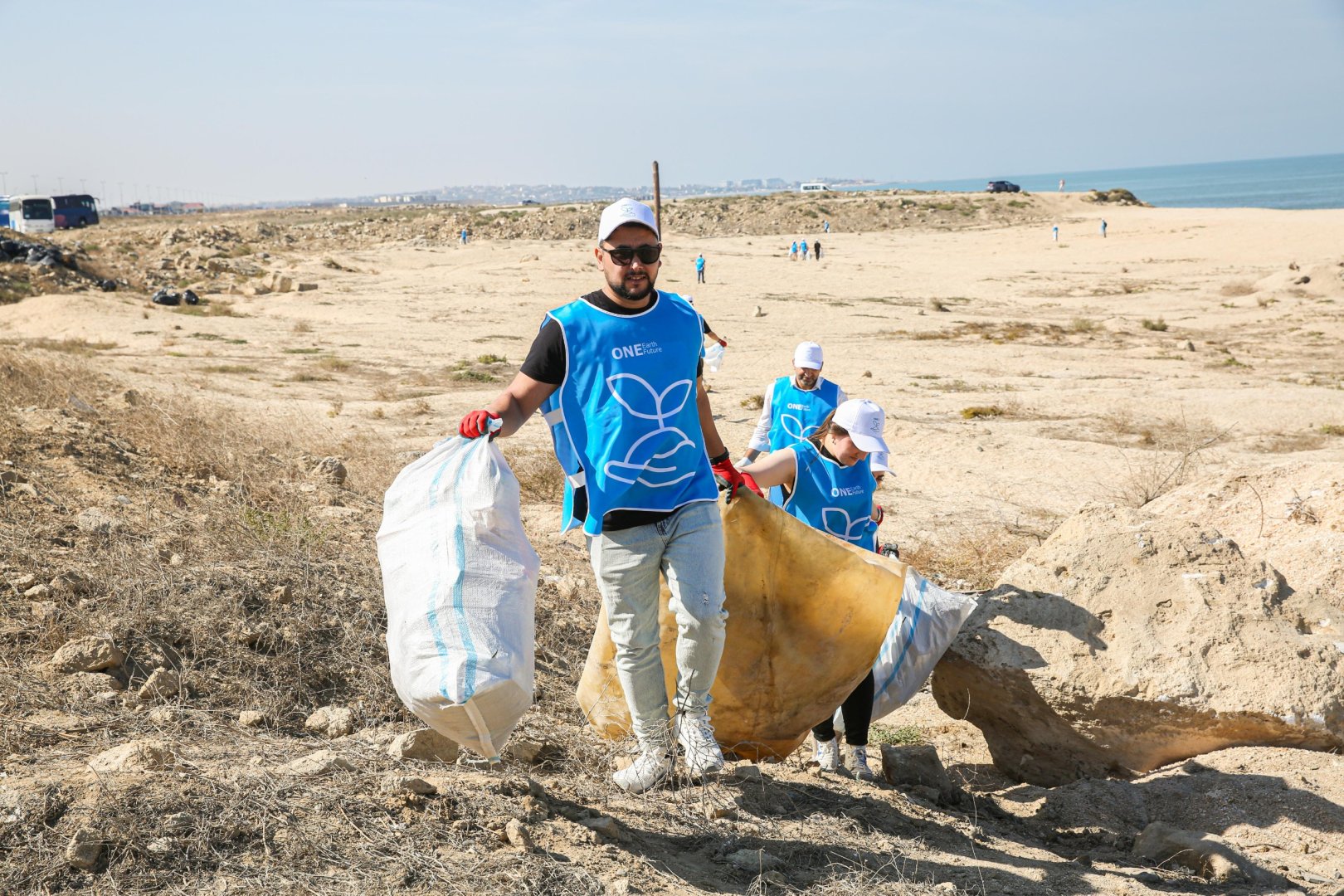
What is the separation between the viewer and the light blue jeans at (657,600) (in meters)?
3.09

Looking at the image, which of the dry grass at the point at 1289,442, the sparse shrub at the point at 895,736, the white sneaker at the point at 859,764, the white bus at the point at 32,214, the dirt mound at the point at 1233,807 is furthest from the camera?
the white bus at the point at 32,214

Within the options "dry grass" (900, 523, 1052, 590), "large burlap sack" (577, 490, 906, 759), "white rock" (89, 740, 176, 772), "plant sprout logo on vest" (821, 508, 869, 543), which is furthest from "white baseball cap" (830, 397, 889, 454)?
"dry grass" (900, 523, 1052, 590)

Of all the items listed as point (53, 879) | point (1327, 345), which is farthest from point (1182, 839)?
point (1327, 345)

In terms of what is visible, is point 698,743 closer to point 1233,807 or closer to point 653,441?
point 653,441

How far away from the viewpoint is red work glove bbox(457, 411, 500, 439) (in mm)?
2875

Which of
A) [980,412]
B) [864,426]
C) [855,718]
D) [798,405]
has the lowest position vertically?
[980,412]

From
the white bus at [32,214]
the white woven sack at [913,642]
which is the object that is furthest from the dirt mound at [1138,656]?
the white bus at [32,214]

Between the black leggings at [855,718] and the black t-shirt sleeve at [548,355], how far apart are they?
1617 mm

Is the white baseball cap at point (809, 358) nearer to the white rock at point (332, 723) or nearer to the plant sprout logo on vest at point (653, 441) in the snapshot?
the plant sprout logo on vest at point (653, 441)

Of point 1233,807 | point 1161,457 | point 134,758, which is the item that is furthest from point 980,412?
point 134,758

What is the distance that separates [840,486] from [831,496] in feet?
0.17

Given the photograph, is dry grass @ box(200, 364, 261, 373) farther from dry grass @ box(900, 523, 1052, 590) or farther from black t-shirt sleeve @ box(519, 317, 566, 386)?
black t-shirt sleeve @ box(519, 317, 566, 386)

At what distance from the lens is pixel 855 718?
153 inches

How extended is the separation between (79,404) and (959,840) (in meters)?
7.39
